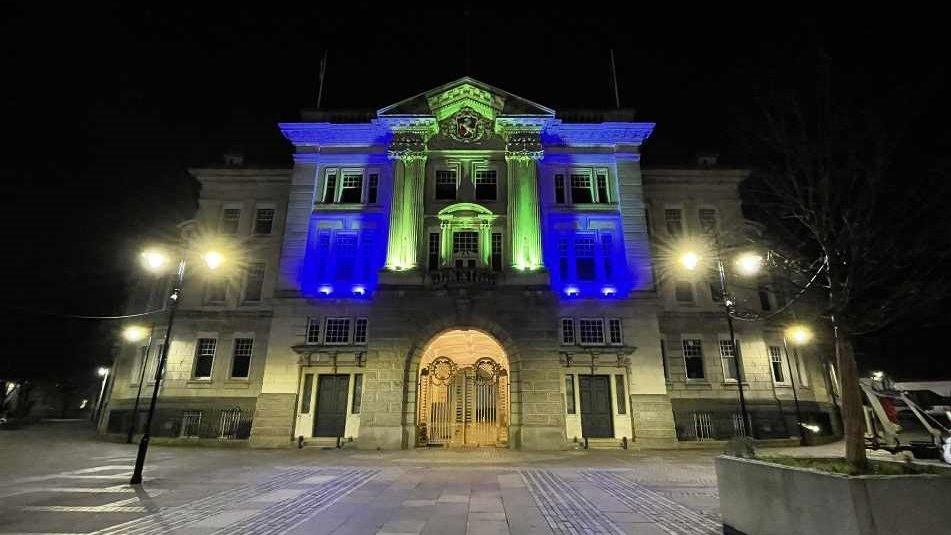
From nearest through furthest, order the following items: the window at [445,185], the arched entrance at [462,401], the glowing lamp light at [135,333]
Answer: the arched entrance at [462,401], the window at [445,185], the glowing lamp light at [135,333]

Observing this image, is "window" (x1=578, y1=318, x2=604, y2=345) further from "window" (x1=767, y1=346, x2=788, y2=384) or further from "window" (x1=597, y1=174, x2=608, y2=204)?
"window" (x1=767, y1=346, x2=788, y2=384)

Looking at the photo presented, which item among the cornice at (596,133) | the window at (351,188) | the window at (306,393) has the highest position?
the cornice at (596,133)

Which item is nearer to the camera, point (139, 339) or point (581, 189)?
point (581, 189)

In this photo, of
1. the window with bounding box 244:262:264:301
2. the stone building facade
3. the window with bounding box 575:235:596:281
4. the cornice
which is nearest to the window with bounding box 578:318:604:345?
the stone building facade

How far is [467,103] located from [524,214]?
8.69 meters

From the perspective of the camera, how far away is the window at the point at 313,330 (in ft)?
84.0

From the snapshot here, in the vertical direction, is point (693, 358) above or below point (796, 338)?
below

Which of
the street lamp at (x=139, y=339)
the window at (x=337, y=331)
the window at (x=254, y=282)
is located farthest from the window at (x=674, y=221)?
the street lamp at (x=139, y=339)

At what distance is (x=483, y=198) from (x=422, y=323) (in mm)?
9111

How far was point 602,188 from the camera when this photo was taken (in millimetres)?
28922

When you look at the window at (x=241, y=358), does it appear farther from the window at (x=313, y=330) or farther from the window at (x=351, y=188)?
the window at (x=351, y=188)

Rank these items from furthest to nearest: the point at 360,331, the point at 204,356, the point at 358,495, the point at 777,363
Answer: the point at 777,363 < the point at 204,356 < the point at 360,331 < the point at 358,495

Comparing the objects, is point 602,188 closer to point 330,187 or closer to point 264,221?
point 330,187

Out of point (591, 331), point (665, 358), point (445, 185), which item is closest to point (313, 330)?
point (445, 185)
